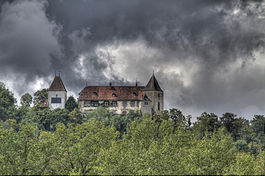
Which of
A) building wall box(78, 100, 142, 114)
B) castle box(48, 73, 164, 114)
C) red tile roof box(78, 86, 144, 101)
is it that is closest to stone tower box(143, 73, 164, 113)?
castle box(48, 73, 164, 114)

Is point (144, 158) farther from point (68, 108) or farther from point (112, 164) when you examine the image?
point (68, 108)

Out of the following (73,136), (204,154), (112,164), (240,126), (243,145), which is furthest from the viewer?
(240,126)

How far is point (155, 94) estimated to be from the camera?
436 ft

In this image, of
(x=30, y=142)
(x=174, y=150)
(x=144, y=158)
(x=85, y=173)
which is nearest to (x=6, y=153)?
(x=30, y=142)

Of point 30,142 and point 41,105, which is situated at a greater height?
point 41,105

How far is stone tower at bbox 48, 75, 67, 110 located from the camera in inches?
5217

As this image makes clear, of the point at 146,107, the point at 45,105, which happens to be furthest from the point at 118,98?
the point at 45,105

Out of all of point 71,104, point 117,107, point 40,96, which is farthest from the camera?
point 40,96

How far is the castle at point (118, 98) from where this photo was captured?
13200 cm

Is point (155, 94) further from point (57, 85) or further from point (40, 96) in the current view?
point (40, 96)

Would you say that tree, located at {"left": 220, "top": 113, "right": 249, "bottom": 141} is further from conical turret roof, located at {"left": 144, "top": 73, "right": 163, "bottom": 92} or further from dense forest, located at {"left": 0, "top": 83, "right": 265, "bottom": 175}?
dense forest, located at {"left": 0, "top": 83, "right": 265, "bottom": 175}

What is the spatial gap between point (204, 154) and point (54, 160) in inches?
703

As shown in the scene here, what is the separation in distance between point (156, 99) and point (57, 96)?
27537mm

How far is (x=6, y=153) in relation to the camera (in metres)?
54.5
